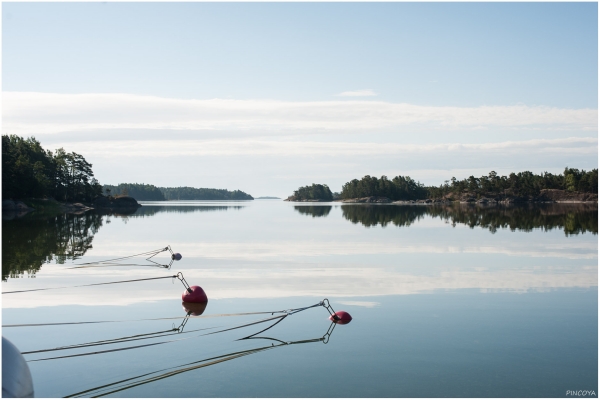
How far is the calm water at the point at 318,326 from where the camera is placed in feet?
33.8

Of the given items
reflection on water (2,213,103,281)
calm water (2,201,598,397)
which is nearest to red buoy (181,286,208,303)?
calm water (2,201,598,397)

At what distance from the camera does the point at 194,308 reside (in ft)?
54.8

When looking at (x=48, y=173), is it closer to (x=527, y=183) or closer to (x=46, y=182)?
(x=46, y=182)

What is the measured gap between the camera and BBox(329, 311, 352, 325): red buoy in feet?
47.6

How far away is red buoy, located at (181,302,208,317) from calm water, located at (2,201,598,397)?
24 cm

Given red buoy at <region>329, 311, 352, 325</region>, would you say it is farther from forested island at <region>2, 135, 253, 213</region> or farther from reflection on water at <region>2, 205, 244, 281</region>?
forested island at <region>2, 135, 253, 213</region>

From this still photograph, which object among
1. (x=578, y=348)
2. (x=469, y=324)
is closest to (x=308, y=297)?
(x=469, y=324)

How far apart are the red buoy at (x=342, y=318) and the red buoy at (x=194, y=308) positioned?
3.98m

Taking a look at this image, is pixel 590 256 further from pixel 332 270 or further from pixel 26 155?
pixel 26 155

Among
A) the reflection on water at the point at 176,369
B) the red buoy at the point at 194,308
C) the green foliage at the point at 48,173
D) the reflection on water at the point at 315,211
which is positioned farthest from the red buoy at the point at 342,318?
the green foliage at the point at 48,173

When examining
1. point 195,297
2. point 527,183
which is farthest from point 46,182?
point 527,183

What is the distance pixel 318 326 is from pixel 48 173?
100 metres

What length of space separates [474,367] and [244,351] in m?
4.73

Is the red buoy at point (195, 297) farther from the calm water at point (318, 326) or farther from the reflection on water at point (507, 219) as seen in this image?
the reflection on water at point (507, 219)
